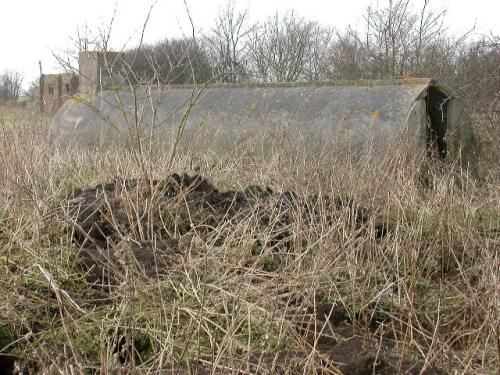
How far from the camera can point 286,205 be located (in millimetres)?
4512

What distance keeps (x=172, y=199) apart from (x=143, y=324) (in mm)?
1554

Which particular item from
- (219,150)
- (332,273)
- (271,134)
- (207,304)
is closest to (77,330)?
(207,304)

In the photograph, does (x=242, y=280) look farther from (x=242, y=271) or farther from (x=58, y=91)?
(x=58, y=91)

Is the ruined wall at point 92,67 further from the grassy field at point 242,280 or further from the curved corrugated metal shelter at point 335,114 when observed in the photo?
the grassy field at point 242,280

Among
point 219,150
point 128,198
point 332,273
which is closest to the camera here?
point 332,273

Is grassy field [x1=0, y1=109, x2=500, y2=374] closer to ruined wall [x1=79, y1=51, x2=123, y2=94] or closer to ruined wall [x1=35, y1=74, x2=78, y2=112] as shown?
ruined wall [x1=35, y1=74, x2=78, y2=112]

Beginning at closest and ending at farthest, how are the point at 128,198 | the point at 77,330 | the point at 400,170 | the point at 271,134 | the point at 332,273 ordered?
the point at 77,330 → the point at 332,273 → the point at 128,198 → the point at 400,170 → the point at 271,134

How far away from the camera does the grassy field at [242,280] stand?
277cm

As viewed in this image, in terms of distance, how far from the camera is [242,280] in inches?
122

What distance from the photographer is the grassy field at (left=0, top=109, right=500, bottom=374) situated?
2.77 m

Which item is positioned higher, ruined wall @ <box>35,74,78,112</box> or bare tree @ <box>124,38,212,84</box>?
bare tree @ <box>124,38,212,84</box>

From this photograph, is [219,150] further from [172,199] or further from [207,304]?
[207,304]

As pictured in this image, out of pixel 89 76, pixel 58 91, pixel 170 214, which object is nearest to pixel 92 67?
pixel 89 76

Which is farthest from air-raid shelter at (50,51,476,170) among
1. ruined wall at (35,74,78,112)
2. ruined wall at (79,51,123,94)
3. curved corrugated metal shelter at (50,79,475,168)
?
ruined wall at (35,74,78,112)
